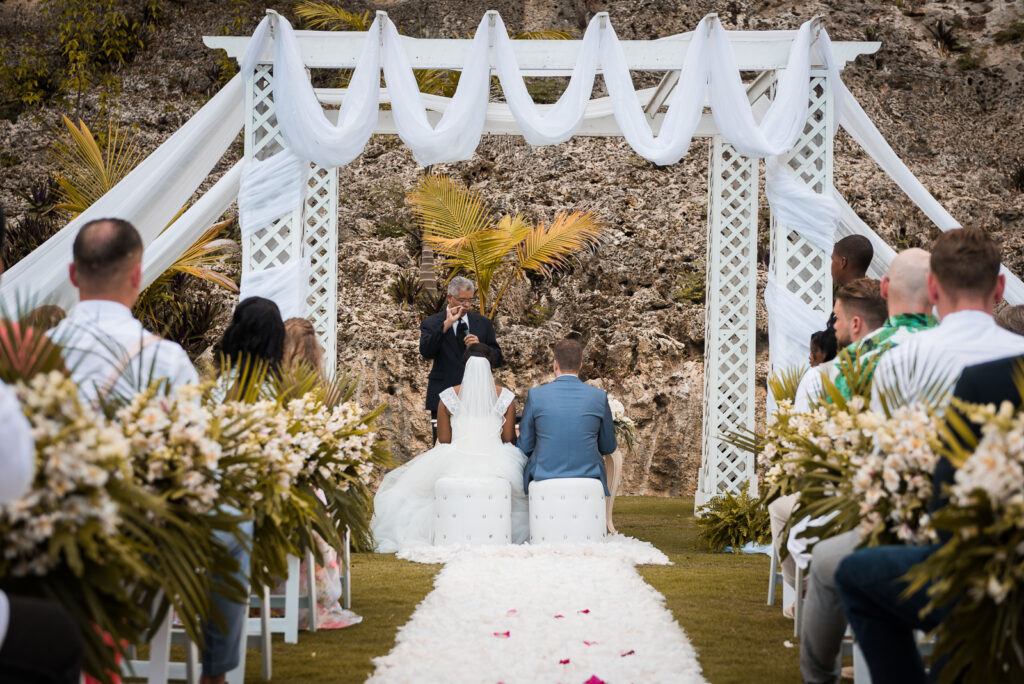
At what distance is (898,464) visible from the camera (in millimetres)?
2760

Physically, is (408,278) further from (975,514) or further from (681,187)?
(975,514)

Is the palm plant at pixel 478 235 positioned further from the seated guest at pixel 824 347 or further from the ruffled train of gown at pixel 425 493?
the seated guest at pixel 824 347

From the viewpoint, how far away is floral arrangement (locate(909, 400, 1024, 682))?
2.11 metres

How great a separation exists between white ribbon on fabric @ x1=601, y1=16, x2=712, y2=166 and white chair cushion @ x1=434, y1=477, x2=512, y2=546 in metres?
2.78

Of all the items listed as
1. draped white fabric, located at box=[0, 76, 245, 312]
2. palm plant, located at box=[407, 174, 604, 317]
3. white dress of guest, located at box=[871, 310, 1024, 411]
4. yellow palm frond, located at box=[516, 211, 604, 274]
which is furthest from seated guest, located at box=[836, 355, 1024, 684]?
yellow palm frond, located at box=[516, 211, 604, 274]

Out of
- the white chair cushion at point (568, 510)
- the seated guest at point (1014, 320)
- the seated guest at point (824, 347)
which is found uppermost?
the seated guest at point (1014, 320)

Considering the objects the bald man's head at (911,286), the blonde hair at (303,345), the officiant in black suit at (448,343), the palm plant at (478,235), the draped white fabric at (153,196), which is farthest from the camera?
the palm plant at (478,235)

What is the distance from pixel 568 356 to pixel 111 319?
4983 mm

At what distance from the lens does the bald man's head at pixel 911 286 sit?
399 centimetres

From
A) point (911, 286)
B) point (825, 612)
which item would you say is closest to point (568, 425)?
point (911, 286)

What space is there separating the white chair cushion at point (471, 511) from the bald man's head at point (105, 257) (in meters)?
4.71

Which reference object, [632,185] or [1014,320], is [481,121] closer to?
[1014,320]

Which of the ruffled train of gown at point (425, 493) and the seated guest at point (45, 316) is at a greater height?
the seated guest at point (45, 316)

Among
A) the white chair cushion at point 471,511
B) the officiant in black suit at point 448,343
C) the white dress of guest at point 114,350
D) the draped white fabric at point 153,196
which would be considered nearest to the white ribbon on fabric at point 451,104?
the draped white fabric at point 153,196
